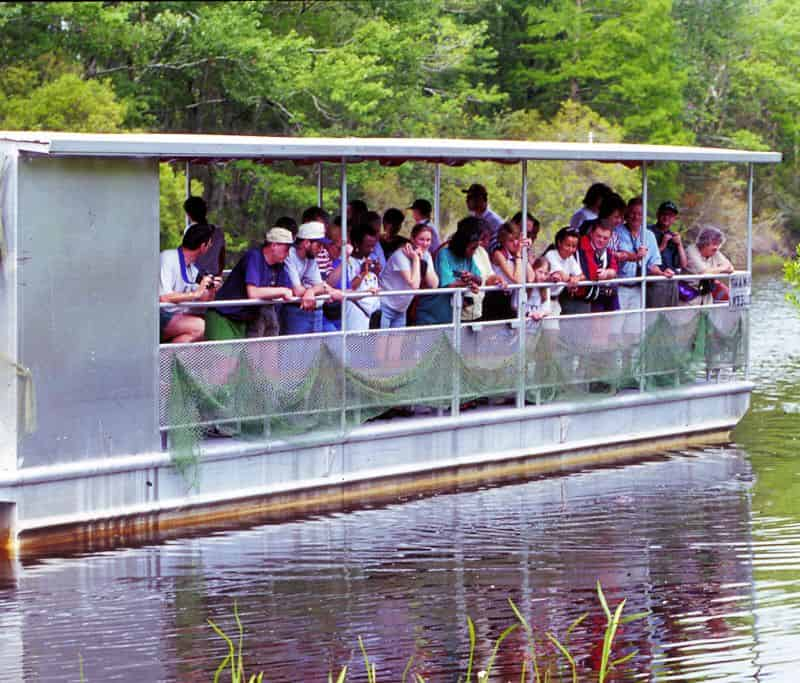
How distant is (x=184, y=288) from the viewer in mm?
14297

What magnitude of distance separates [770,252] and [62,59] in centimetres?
2975

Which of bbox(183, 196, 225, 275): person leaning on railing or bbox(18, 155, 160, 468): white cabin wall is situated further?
bbox(183, 196, 225, 275): person leaning on railing

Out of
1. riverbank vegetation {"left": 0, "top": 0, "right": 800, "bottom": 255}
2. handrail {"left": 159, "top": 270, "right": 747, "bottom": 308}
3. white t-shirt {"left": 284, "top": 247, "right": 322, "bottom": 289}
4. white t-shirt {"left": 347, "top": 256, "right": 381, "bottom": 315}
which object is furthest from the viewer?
riverbank vegetation {"left": 0, "top": 0, "right": 800, "bottom": 255}

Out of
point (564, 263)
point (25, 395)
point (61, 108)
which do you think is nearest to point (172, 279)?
point (25, 395)

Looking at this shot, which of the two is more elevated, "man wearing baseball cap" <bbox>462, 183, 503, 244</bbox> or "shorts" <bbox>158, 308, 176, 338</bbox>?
"man wearing baseball cap" <bbox>462, 183, 503, 244</bbox>

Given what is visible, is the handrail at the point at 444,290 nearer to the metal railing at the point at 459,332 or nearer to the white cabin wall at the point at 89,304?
the metal railing at the point at 459,332

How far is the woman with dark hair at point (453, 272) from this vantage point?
1645cm

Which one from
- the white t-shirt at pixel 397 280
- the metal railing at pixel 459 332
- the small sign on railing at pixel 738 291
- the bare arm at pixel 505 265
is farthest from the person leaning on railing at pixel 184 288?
the small sign on railing at pixel 738 291

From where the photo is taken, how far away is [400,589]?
40.8 feet

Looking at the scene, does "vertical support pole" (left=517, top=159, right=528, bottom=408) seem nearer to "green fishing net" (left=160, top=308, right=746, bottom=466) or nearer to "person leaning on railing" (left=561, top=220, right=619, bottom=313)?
"green fishing net" (left=160, top=308, right=746, bottom=466)

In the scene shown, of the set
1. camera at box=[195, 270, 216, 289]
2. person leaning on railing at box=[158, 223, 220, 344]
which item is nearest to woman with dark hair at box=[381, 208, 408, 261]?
camera at box=[195, 270, 216, 289]

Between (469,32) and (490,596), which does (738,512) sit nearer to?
(490,596)

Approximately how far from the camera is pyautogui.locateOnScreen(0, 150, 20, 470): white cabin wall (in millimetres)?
12789

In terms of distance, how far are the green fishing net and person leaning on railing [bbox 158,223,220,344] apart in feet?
0.86
